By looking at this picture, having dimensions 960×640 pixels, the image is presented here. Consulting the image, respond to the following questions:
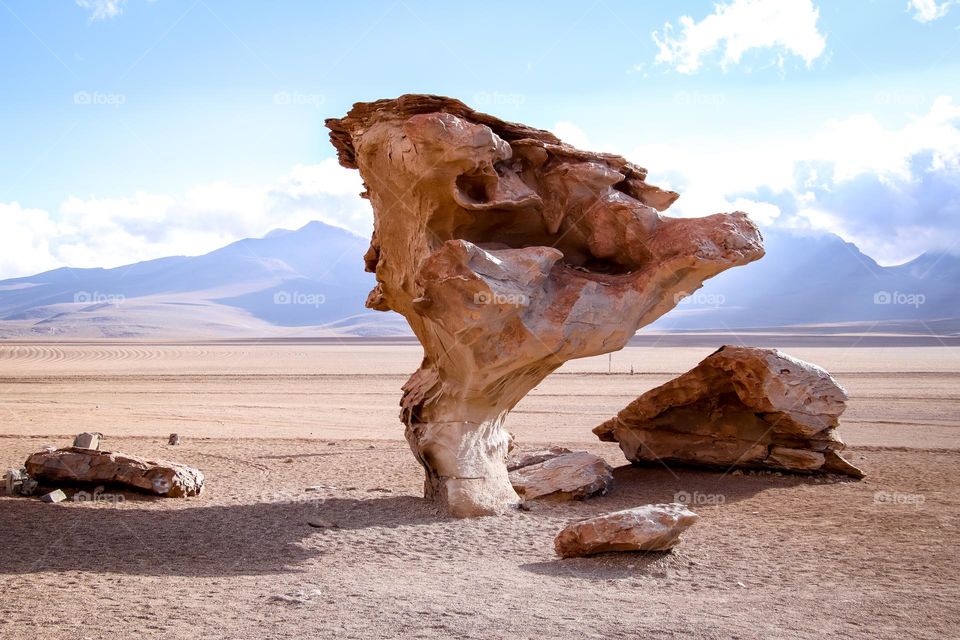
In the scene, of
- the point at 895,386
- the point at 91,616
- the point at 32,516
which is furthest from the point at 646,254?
the point at 895,386

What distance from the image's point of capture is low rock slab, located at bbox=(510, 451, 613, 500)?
36.0 ft

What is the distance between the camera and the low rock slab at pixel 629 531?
7.34 metres

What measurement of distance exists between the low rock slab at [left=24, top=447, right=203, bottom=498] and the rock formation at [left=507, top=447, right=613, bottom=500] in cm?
443

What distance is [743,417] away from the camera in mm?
12359

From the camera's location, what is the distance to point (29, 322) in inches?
5325

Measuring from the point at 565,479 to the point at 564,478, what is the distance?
3 cm

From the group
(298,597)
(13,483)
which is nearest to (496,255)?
(298,597)

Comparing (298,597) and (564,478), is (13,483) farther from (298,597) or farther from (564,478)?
(564,478)

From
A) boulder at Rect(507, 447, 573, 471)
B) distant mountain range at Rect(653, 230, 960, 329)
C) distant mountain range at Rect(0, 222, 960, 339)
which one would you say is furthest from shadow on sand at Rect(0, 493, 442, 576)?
distant mountain range at Rect(653, 230, 960, 329)

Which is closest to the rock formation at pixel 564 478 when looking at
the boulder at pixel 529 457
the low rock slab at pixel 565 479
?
the low rock slab at pixel 565 479

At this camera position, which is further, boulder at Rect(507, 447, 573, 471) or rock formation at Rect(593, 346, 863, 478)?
boulder at Rect(507, 447, 573, 471)

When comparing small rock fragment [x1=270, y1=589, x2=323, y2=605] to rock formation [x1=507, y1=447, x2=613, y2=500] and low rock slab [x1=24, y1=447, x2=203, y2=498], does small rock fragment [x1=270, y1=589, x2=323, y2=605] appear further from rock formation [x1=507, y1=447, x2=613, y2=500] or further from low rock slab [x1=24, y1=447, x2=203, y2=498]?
A: rock formation [x1=507, y1=447, x2=613, y2=500]

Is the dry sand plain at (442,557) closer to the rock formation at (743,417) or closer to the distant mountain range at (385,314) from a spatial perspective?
the rock formation at (743,417)

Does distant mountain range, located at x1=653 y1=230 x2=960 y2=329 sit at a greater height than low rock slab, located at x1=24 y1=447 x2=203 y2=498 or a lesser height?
greater
